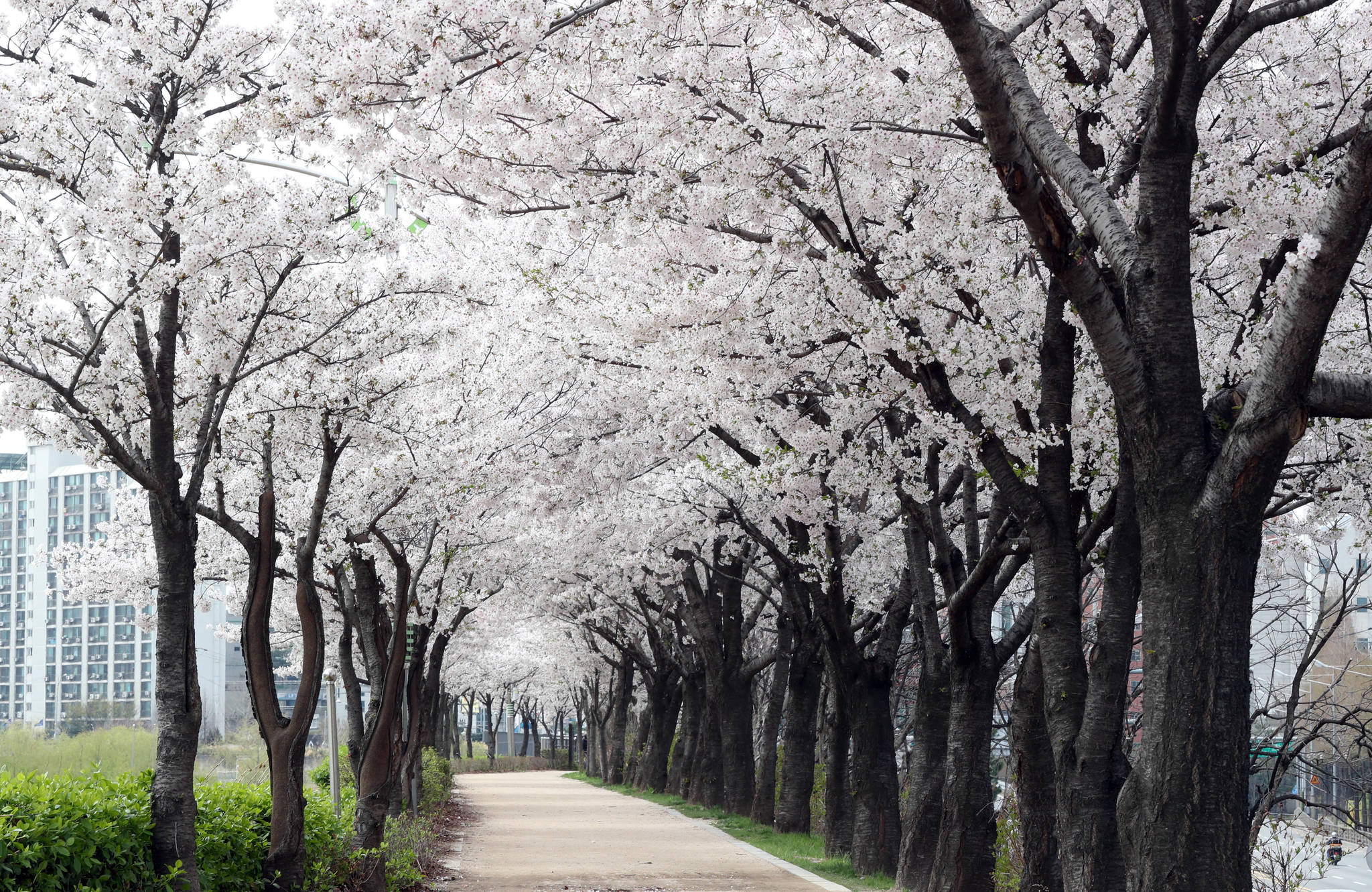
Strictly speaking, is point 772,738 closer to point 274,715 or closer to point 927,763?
point 927,763

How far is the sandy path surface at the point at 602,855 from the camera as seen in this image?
13789mm

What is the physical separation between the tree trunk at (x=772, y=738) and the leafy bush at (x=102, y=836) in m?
12.8

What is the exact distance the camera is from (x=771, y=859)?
1652 cm

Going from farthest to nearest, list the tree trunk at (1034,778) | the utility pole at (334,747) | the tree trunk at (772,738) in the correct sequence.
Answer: the tree trunk at (772,738) → the utility pole at (334,747) → the tree trunk at (1034,778)

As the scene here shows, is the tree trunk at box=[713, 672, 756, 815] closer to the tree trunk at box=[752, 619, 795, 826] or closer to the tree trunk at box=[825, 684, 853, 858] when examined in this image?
the tree trunk at box=[752, 619, 795, 826]

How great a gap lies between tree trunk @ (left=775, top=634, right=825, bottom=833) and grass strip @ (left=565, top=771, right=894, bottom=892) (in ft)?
1.13

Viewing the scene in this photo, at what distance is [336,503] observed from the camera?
1301 centimetres

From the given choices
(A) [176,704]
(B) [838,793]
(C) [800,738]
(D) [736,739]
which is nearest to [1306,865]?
(C) [800,738]

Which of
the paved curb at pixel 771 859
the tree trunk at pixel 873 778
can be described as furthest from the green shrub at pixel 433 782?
the tree trunk at pixel 873 778

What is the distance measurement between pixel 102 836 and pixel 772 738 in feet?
54.9

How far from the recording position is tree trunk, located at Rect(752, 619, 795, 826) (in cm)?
2170

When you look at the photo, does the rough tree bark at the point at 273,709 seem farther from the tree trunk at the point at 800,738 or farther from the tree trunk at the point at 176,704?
the tree trunk at the point at 800,738

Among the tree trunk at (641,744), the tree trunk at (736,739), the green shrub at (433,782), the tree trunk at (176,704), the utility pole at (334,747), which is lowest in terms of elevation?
the tree trunk at (641,744)

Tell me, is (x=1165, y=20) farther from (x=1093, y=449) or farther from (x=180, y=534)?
(x=180, y=534)
